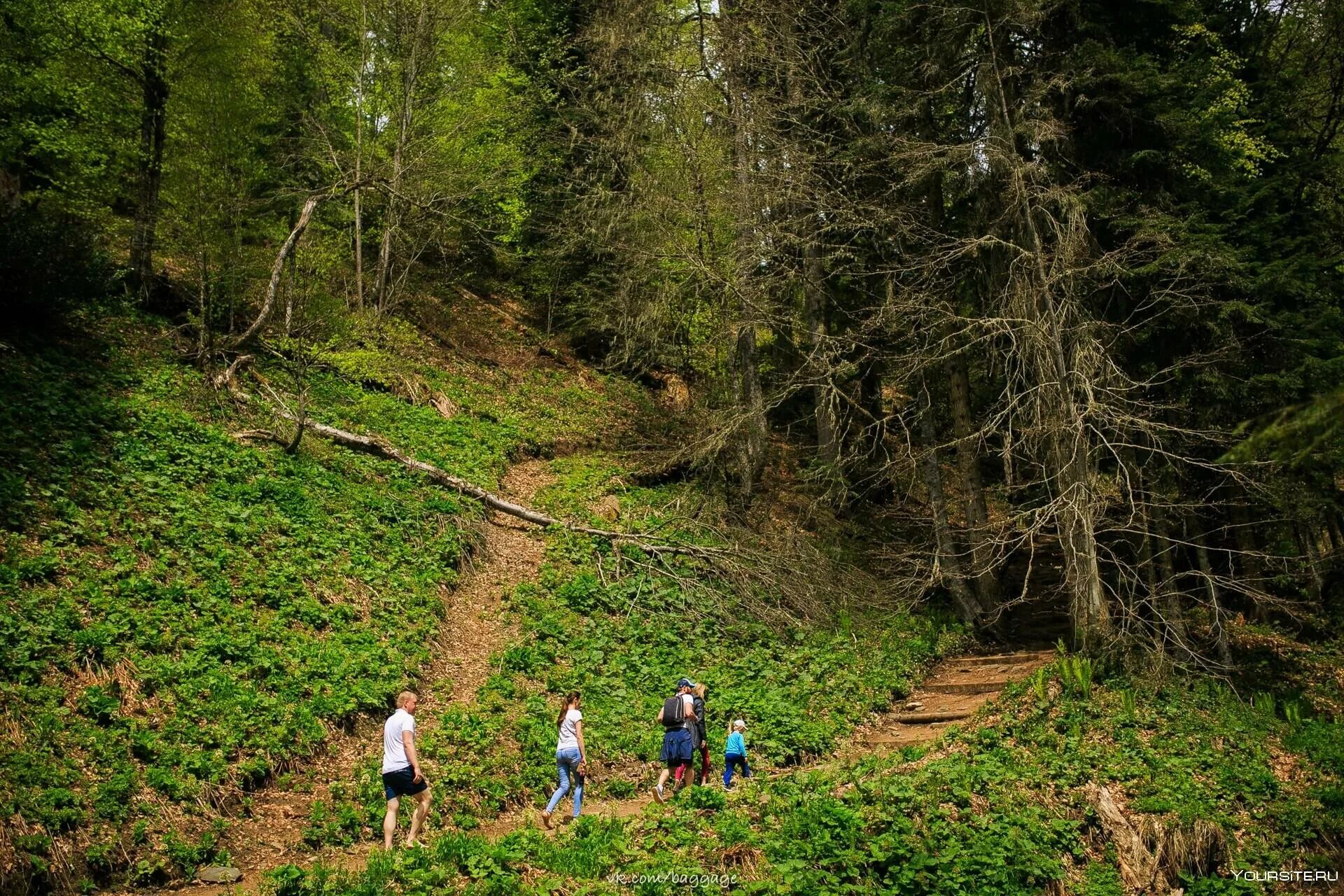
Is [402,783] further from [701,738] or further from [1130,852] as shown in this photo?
[1130,852]

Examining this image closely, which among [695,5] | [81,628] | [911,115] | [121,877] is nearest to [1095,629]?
[911,115]

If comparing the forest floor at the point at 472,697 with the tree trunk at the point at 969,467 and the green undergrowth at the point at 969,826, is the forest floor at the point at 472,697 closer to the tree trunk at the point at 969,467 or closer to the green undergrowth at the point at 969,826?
the green undergrowth at the point at 969,826

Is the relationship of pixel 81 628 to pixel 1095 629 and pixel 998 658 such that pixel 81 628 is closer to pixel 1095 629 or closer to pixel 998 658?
pixel 1095 629

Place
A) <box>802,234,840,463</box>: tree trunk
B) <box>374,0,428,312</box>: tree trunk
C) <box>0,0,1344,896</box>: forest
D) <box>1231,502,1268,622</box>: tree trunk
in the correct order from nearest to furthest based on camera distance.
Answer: <box>0,0,1344,896</box>: forest, <box>1231,502,1268,622</box>: tree trunk, <box>802,234,840,463</box>: tree trunk, <box>374,0,428,312</box>: tree trunk

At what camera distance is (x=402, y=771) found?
24.5 ft

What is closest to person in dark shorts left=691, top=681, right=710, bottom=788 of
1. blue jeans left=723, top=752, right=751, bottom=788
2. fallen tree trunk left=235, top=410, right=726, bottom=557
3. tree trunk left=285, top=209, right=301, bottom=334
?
blue jeans left=723, top=752, right=751, bottom=788

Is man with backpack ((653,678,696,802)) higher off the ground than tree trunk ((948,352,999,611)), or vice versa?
tree trunk ((948,352,999,611))

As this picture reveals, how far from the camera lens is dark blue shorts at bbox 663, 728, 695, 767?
953 centimetres

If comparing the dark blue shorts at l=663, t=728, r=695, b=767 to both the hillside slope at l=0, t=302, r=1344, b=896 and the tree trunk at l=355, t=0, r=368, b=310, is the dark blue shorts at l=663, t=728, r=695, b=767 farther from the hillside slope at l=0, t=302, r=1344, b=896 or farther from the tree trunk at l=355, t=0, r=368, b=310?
the tree trunk at l=355, t=0, r=368, b=310

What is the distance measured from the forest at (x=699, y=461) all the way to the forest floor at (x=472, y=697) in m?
0.08

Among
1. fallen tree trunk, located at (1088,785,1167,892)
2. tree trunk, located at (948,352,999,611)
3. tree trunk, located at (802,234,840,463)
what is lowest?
fallen tree trunk, located at (1088,785,1167,892)

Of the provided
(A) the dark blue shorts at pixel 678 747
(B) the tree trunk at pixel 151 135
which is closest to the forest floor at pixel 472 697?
(A) the dark blue shorts at pixel 678 747

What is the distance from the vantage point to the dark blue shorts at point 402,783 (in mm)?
7469

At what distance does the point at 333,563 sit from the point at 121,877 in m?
5.58
